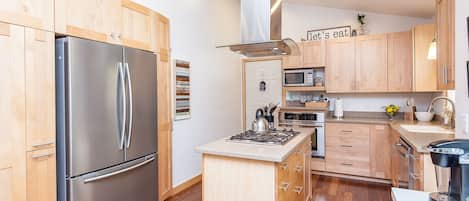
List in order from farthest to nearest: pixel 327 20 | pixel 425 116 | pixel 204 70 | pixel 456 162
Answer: pixel 327 20
pixel 204 70
pixel 425 116
pixel 456 162

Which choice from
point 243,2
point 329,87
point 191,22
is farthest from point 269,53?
point 329,87

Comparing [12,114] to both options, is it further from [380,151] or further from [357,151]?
[380,151]

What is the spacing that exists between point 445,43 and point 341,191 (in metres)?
2.19

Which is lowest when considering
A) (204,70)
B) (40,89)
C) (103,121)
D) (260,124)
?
(260,124)

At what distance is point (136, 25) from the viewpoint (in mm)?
2557

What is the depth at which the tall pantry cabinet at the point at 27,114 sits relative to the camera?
1566 millimetres

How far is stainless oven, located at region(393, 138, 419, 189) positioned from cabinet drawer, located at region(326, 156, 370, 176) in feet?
2.00

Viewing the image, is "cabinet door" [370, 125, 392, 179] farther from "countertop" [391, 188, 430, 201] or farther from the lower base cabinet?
"countertop" [391, 188, 430, 201]

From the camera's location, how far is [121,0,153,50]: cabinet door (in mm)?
2420

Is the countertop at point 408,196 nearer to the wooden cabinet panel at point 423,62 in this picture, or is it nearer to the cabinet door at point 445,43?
the cabinet door at point 445,43

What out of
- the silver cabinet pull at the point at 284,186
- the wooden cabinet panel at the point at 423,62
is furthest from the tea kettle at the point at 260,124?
the wooden cabinet panel at the point at 423,62

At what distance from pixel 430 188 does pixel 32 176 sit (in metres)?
2.96

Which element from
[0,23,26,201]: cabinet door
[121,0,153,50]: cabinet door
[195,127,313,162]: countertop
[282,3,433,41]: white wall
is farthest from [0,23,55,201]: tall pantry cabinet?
[282,3,433,41]: white wall

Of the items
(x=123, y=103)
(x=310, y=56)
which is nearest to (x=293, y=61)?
(x=310, y=56)
